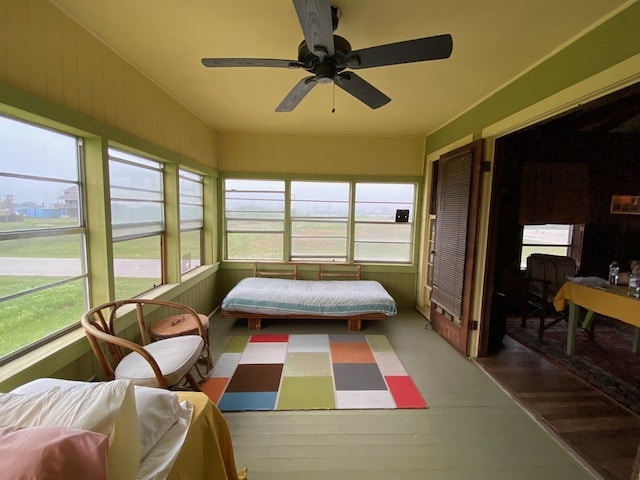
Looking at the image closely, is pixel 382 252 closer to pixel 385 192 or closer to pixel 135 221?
pixel 385 192

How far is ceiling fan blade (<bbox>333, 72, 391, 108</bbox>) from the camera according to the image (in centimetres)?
171

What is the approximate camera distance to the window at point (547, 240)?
14.0 feet

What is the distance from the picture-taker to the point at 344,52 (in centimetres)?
158

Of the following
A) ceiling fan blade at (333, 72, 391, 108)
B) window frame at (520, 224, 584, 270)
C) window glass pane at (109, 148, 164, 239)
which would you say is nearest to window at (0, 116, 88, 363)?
window glass pane at (109, 148, 164, 239)

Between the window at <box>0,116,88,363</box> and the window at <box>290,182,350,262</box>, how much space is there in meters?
2.74

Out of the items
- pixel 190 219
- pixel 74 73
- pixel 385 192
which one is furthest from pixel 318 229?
pixel 74 73

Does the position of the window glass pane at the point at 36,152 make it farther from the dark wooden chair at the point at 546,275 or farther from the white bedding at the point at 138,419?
the dark wooden chair at the point at 546,275

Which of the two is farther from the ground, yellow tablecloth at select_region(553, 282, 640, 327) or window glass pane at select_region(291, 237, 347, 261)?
window glass pane at select_region(291, 237, 347, 261)

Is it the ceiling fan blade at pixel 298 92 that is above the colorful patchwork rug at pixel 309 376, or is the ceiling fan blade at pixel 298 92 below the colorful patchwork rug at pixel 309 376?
above

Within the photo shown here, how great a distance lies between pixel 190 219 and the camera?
3.58 meters

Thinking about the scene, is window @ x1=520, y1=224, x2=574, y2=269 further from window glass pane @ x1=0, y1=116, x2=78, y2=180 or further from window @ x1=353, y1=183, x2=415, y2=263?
window glass pane @ x1=0, y1=116, x2=78, y2=180

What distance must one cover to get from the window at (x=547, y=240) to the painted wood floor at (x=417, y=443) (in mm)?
2789

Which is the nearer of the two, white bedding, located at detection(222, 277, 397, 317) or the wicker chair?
the wicker chair

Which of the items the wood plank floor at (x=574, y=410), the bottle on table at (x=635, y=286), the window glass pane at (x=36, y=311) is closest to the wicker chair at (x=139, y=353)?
the window glass pane at (x=36, y=311)
